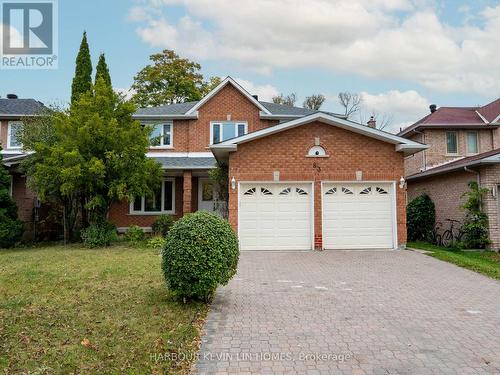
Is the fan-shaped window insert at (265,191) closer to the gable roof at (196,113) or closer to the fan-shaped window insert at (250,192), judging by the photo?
the fan-shaped window insert at (250,192)

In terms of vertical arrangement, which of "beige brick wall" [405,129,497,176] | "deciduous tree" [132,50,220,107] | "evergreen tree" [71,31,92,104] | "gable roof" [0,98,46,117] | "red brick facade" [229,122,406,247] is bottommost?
"red brick facade" [229,122,406,247]

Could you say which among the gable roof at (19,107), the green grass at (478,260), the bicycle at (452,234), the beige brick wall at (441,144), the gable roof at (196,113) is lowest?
the green grass at (478,260)

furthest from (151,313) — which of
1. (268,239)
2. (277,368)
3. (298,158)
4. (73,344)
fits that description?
(298,158)

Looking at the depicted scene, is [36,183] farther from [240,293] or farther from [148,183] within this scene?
[240,293]

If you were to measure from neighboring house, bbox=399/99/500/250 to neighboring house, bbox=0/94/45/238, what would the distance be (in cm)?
1798

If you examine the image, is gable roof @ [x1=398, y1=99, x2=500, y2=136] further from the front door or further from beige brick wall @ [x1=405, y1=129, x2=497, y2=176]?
the front door

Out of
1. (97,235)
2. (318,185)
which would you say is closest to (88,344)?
(318,185)

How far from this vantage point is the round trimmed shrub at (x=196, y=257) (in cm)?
570

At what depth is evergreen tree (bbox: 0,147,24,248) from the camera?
14078 mm

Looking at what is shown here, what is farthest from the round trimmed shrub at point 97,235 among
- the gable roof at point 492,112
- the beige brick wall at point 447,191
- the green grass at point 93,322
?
the gable roof at point 492,112

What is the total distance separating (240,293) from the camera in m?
7.08

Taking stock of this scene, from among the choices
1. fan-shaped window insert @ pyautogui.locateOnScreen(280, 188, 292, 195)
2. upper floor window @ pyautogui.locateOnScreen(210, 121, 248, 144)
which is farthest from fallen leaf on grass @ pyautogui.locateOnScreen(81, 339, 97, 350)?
upper floor window @ pyautogui.locateOnScreen(210, 121, 248, 144)

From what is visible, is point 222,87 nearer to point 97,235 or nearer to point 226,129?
point 226,129

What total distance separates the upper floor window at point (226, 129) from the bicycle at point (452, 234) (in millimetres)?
10352
